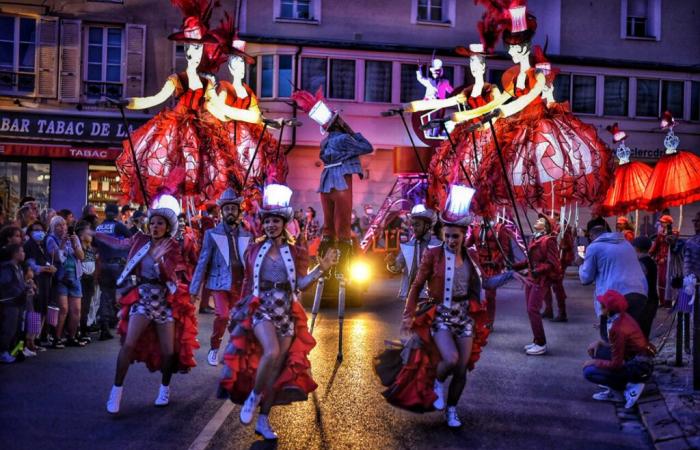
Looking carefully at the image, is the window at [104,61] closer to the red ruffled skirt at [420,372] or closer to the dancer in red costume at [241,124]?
the dancer in red costume at [241,124]

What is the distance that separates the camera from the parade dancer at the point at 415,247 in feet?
31.2

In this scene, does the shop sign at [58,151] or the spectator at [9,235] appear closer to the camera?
the spectator at [9,235]

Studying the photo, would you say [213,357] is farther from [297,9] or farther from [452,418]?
[297,9]

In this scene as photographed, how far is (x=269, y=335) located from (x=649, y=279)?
6587 millimetres

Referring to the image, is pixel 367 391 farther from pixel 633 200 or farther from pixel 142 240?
pixel 633 200

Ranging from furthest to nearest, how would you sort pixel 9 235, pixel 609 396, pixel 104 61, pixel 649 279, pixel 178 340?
pixel 104 61 → pixel 649 279 → pixel 9 235 → pixel 609 396 → pixel 178 340

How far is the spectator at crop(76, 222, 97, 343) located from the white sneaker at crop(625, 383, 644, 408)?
24.3 ft

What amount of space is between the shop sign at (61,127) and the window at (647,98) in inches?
756

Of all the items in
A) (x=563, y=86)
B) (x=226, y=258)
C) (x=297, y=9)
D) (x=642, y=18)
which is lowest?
(x=226, y=258)

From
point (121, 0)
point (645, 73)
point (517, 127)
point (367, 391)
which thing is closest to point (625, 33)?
point (645, 73)

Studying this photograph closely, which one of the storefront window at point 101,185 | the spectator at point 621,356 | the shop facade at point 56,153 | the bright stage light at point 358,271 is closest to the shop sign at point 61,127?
the shop facade at point 56,153

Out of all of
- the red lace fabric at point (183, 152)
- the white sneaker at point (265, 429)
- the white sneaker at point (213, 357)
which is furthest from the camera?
the red lace fabric at point (183, 152)

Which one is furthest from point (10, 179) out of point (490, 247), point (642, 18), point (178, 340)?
point (642, 18)

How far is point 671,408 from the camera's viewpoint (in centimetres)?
775
